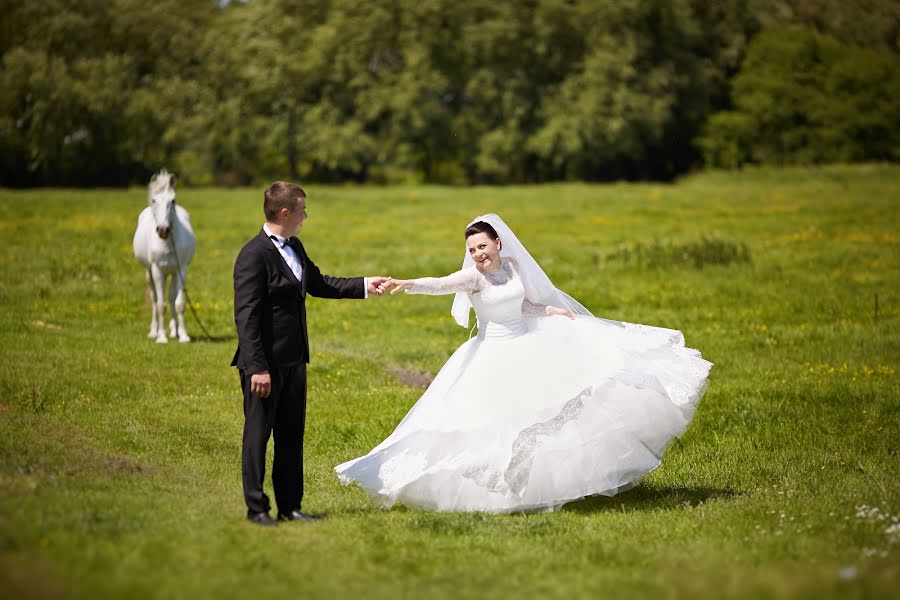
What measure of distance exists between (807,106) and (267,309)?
277 ft

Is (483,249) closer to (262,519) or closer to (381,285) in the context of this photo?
(381,285)

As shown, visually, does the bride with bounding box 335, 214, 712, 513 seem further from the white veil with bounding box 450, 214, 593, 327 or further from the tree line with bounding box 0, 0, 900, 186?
the tree line with bounding box 0, 0, 900, 186

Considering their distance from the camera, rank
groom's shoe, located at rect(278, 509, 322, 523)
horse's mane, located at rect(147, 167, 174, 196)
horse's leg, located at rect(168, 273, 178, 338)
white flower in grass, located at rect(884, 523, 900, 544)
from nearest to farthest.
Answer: white flower in grass, located at rect(884, 523, 900, 544)
groom's shoe, located at rect(278, 509, 322, 523)
horse's mane, located at rect(147, 167, 174, 196)
horse's leg, located at rect(168, 273, 178, 338)

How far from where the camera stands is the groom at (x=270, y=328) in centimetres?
793

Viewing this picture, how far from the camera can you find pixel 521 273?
9719mm

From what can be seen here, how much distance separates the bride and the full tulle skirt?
0.01 m

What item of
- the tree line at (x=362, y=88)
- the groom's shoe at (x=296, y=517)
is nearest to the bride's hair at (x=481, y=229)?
the groom's shoe at (x=296, y=517)

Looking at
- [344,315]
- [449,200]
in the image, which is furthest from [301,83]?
[344,315]

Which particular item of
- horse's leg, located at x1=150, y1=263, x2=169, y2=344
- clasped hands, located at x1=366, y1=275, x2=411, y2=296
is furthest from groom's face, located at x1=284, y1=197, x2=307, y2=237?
horse's leg, located at x1=150, y1=263, x2=169, y2=344

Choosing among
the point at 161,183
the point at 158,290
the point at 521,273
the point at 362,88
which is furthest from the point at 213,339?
the point at 362,88

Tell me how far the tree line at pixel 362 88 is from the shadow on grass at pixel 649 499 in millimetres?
55932

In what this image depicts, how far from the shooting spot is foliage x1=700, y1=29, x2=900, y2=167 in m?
83.1

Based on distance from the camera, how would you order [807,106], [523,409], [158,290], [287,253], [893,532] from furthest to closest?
[807,106] < [158,290] < [523,409] < [287,253] < [893,532]

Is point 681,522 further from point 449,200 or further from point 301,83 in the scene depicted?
point 301,83
